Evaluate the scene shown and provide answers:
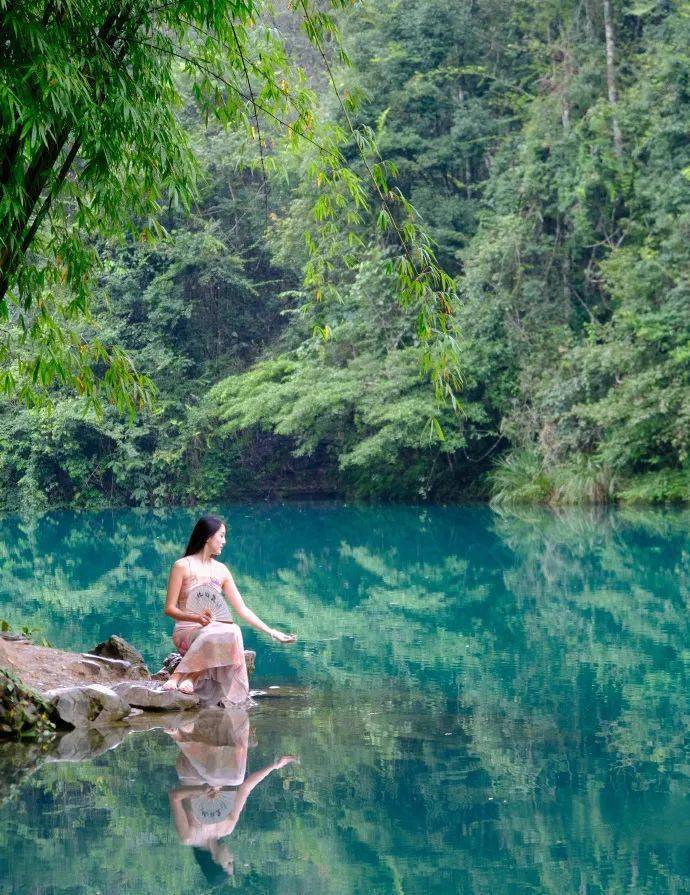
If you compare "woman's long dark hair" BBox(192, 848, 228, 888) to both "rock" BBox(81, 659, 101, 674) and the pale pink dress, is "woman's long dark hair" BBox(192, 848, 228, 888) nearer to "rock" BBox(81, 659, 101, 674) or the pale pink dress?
the pale pink dress

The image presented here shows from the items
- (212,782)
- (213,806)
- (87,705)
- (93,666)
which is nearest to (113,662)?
(93,666)

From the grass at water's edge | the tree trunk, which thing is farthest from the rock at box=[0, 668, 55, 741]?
the tree trunk

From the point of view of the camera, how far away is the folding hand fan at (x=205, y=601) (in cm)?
684

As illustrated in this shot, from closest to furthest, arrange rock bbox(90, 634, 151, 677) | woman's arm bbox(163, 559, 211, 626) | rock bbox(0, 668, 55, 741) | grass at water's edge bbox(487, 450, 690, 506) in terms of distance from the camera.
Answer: rock bbox(0, 668, 55, 741)
woman's arm bbox(163, 559, 211, 626)
rock bbox(90, 634, 151, 677)
grass at water's edge bbox(487, 450, 690, 506)

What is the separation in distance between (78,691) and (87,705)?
3.5 inches

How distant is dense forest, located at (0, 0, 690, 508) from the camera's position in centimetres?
2078

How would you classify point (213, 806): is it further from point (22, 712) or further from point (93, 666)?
point (93, 666)

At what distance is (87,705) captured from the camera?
6.13 meters

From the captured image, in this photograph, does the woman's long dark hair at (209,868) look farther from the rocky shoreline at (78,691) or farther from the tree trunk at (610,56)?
the tree trunk at (610,56)

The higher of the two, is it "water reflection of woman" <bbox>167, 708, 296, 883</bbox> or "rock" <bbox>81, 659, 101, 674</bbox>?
"rock" <bbox>81, 659, 101, 674</bbox>

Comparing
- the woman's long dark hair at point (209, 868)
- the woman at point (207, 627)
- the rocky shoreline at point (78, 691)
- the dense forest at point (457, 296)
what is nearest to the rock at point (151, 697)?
the rocky shoreline at point (78, 691)

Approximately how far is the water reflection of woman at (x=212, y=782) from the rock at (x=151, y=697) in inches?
7.6

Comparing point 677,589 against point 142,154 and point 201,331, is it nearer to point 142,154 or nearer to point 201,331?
point 142,154

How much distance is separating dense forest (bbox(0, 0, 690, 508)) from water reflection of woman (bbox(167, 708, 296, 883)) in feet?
39.5
